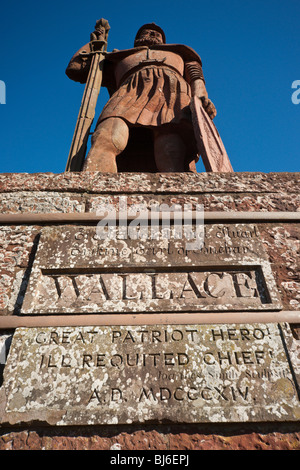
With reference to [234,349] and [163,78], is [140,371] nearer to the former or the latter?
[234,349]

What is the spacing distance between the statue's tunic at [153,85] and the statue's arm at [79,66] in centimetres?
37

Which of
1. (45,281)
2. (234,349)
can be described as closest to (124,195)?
(45,281)

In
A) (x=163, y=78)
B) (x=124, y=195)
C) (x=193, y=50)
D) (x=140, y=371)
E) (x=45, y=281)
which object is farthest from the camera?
(x=193, y=50)

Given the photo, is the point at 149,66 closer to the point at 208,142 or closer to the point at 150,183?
the point at 208,142

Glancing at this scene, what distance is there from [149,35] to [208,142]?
2.49 metres

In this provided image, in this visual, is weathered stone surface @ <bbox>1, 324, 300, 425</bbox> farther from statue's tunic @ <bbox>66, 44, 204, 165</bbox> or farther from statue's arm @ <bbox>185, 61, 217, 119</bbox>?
statue's arm @ <bbox>185, 61, 217, 119</bbox>

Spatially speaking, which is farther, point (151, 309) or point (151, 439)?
point (151, 309)

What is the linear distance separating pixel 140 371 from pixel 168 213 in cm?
→ 92

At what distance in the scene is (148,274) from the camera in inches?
72.9

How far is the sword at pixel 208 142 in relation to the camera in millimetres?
3101

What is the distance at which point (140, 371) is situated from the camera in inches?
60.1

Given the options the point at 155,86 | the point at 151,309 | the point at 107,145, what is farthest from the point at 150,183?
the point at 155,86

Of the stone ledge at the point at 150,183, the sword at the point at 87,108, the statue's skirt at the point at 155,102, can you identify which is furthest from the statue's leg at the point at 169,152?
the stone ledge at the point at 150,183

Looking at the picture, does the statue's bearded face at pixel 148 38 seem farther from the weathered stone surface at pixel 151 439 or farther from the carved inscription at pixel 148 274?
the weathered stone surface at pixel 151 439
